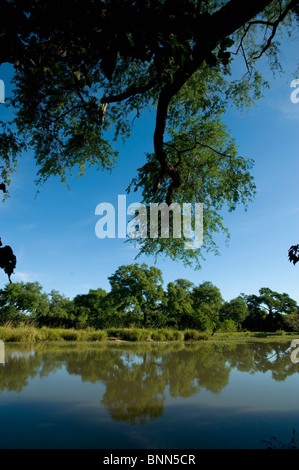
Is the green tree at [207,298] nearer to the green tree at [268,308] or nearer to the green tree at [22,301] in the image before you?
the green tree at [268,308]

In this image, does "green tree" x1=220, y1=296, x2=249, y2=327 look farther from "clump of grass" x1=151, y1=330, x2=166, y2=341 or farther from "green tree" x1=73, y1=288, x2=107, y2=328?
"clump of grass" x1=151, y1=330, x2=166, y2=341

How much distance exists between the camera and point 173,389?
4289 mm

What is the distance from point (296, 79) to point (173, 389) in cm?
739

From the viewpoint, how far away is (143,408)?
3297mm

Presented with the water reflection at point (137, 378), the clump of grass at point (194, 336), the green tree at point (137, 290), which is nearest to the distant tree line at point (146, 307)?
the green tree at point (137, 290)

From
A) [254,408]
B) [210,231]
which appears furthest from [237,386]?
[210,231]

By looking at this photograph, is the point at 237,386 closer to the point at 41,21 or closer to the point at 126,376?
the point at 126,376

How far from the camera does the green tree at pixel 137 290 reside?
1005 inches

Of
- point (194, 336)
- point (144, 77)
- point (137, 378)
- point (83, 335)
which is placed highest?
point (144, 77)

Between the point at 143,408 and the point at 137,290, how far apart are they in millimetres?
22749

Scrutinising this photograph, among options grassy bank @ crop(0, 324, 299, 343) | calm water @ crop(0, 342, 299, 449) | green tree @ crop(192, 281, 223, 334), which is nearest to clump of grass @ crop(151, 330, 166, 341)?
grassy bank @ crop(0, 324, 299, 343)

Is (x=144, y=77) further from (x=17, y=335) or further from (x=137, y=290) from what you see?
(x=137, y=290)

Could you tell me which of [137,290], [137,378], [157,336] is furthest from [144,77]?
[137,290]

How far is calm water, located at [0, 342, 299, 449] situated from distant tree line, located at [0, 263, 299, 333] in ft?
39.1
